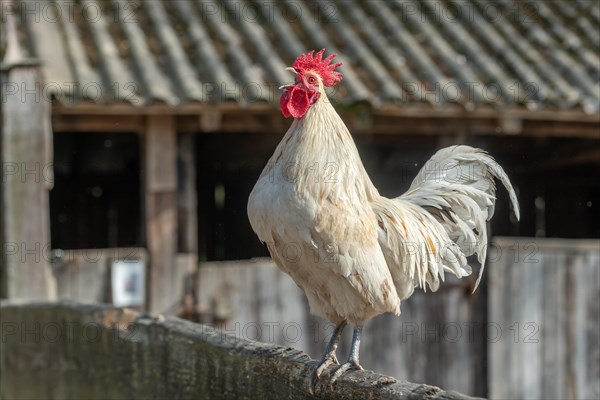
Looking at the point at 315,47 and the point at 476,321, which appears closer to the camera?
the point at 476,321

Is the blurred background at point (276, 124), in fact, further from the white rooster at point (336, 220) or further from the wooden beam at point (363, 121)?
the white rooster at point (336, 220)

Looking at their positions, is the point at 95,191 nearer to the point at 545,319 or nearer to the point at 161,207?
the point at 161,207

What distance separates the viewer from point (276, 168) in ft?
14.0

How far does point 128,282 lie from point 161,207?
0.74 meters

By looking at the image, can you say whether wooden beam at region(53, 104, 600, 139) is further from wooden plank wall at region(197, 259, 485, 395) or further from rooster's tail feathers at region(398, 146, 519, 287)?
rooster's tail feathers at region(398, 146, 519, 287)

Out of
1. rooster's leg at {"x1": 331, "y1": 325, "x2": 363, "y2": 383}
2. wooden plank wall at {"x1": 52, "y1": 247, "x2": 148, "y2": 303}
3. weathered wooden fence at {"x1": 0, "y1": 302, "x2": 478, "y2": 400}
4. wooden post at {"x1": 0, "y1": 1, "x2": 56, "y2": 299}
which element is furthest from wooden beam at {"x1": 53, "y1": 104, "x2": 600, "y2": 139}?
rooster's leg at {"x1": 331, "y1": 325, "x2": 363, "y2": 383}

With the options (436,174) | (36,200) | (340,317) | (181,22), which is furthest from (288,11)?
Result: (340,317)

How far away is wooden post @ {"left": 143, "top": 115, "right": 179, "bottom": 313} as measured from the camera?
26.4ft

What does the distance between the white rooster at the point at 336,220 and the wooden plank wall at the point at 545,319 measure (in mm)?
3443

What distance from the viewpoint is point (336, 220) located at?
417 cm

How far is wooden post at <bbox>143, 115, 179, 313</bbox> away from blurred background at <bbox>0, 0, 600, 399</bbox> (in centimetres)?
1

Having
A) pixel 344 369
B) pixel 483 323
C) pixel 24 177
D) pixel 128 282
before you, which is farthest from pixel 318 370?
pixel 483 323

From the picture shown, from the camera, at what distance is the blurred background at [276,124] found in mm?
7473

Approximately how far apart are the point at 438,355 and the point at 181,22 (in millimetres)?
4052
